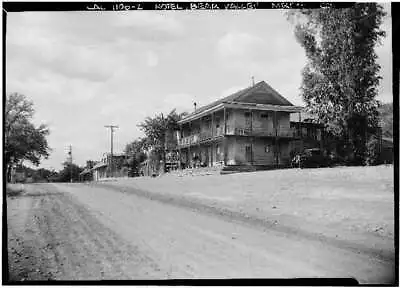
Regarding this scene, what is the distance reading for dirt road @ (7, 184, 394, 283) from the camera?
4.18 m

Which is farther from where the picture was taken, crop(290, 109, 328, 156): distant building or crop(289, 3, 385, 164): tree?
crop(290, 109, 328, 156): distant building

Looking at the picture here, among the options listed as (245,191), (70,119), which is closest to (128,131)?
(70,119)

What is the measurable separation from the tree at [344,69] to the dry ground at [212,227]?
0.53 meters

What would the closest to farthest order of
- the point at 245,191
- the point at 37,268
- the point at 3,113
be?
the point at 37,268
the point at 3,113
the point at 245,191

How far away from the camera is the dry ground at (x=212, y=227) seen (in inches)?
166

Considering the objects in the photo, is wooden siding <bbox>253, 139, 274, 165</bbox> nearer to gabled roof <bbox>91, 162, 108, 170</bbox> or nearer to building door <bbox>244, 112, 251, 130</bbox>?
building door <bbox>244, 112, 251, 130</bbox>

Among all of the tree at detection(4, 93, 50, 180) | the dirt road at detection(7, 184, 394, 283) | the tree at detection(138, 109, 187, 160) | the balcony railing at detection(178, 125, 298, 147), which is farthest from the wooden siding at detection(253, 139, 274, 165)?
the tree at detection(4, 93, 50, 180)

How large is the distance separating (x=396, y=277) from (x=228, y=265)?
1.74 metres

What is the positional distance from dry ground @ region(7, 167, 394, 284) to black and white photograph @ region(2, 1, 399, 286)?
1 centimetres

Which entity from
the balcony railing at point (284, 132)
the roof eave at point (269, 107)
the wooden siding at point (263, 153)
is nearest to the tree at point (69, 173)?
the roof eave at point (269, 107)

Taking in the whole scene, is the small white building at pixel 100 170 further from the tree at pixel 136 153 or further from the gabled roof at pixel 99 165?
the tree at pixel 136 153

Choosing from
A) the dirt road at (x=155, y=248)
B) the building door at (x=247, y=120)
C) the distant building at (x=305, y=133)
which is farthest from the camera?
the building door at (x=247, y=120)

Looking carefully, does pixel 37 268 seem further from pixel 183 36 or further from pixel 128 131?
pixel 183 36

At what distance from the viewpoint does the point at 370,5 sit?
14.8ft
